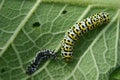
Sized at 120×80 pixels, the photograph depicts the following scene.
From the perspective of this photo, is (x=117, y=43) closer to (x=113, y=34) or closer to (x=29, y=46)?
(x=113, y=34)

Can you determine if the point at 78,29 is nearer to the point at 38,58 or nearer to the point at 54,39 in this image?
the point at 54,39

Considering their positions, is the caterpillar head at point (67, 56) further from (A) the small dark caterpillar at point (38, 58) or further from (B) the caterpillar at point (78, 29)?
(A) the small dark caterpillar at point (38, 58)

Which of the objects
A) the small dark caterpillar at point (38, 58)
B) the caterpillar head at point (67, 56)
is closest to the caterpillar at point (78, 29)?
the caterpillar head at point (67, 56)

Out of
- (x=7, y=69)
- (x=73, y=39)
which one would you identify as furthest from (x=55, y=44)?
(x=7, y=69)

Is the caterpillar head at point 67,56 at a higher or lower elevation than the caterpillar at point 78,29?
lower
